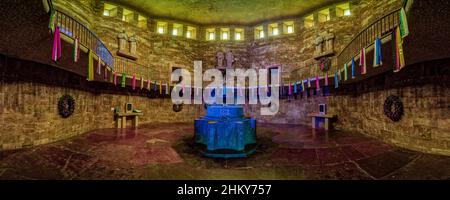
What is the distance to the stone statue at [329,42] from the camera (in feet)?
35.4

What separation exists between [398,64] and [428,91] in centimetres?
248

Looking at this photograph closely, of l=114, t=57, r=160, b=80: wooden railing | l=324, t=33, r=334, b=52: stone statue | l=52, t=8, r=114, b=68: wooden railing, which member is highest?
l=324, t=33, r=334, b=52: stone statue

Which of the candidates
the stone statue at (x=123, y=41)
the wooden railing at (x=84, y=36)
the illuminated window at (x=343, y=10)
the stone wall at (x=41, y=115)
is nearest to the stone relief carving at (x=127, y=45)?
the stone statue at (x=123, y=41)

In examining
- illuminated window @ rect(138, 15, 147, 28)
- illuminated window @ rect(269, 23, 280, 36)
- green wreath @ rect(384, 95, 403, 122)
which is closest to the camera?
green wreath @ rect(384, 95, 403, 122)

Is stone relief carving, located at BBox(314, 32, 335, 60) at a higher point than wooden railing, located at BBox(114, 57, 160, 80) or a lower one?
higher

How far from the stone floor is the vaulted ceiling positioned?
10.3 metres

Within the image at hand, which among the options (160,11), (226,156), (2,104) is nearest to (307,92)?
(226,156)

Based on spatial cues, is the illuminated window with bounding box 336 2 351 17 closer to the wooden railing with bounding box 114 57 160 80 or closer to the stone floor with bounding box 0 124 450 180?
the stone floor with bounding box 0 124 450 180

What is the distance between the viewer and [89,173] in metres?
3.34

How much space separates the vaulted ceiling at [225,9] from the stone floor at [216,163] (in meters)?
10.3

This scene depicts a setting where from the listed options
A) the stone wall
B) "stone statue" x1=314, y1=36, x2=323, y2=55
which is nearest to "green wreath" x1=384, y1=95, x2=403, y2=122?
"stone statue" x1=314, y1=36, x2=323, y2=55

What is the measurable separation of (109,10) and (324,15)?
15.8 meters

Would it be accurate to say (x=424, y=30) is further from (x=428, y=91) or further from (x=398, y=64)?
(x=428, y=91)

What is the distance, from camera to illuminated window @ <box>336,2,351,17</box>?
10.9 metres
